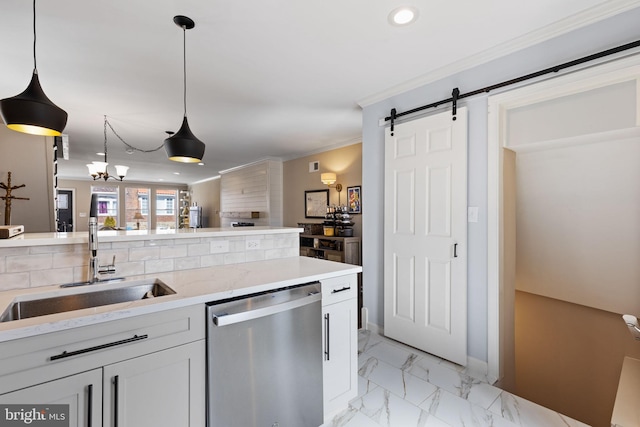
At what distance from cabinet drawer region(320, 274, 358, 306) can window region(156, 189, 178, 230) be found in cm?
1119

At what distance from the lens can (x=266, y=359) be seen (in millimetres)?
1481

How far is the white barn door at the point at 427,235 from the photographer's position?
245 cm

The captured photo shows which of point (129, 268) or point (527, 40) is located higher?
point (527, 40)

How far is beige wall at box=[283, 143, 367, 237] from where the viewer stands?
4926 mm

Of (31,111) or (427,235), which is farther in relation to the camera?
(427,235)

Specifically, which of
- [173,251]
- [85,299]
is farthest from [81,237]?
[173,251]

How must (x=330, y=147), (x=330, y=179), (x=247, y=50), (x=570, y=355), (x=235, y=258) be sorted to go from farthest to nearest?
1. (x=330, y=147)
2. (x=330, y=179)
3. (x=570, y=355)
4. (x=247, y=50)
5. (x=235, y=258)

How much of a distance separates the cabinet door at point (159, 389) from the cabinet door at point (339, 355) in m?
0.73

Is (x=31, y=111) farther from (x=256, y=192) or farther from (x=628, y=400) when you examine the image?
(x=256, y=192)

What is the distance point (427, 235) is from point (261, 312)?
5.76 ft

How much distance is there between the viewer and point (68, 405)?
1.03 metres

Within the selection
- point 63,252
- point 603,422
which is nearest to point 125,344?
point 63,252

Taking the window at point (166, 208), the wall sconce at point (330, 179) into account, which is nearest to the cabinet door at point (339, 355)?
the wall sconce at point (330, 179)

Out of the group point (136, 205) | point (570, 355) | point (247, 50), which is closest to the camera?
point (247, 50)
